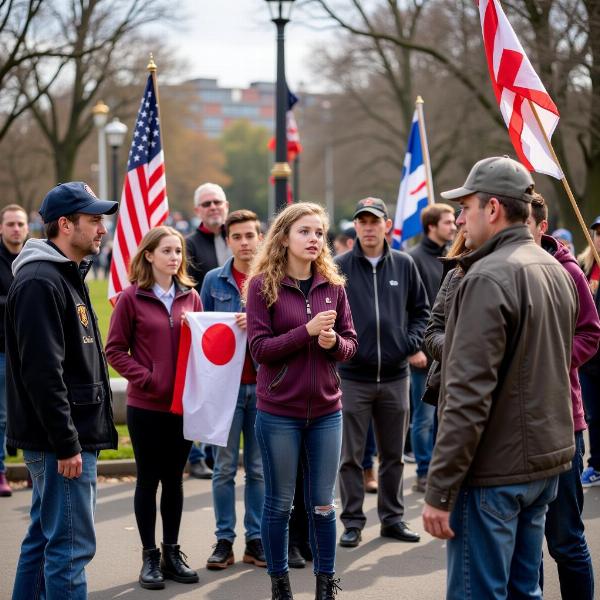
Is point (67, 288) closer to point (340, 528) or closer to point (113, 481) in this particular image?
point (340, 528)

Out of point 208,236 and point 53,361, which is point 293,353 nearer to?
point 53,361

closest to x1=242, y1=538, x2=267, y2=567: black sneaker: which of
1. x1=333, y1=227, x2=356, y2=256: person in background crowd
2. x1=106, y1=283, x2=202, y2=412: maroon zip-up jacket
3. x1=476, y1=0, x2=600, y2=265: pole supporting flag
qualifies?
x1=106, y1=283, x2=202, y2=412: maroon zip-up jacket

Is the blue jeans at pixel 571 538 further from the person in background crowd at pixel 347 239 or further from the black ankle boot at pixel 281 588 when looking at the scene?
the person in background crowd at pixel 347 239

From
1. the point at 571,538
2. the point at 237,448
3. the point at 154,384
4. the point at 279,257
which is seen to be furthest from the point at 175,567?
the point at 571,538

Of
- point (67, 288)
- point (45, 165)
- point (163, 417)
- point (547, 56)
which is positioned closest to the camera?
point (67, 288)

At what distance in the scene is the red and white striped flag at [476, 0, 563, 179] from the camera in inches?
216

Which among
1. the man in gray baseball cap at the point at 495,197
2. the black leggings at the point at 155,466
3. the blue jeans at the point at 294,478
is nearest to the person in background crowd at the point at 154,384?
the black leggings at the point at 155,466

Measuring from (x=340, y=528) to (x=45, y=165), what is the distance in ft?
145

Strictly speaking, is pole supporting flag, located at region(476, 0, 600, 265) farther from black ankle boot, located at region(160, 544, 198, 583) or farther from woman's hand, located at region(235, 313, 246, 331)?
black ankle boot, located at region(160, 544, 198, 583)

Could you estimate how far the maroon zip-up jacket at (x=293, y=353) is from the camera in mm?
5004

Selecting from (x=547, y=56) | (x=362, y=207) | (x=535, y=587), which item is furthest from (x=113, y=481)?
(x=547, y=56)

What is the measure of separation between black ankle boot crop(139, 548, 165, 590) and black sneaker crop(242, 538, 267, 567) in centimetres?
66

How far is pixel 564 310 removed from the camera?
361cm

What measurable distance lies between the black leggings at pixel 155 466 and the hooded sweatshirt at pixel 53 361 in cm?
129
